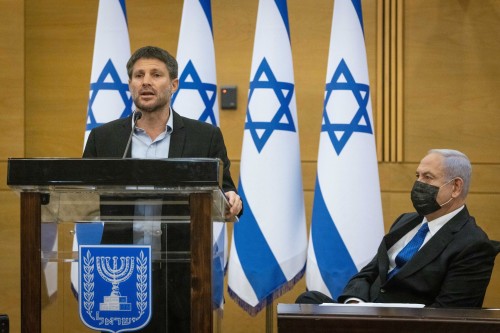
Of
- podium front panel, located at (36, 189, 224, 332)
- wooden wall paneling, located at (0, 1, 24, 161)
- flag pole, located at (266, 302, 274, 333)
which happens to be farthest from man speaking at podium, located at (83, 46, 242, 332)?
wooden wall paneling, located at (0, 1, 24, 161)

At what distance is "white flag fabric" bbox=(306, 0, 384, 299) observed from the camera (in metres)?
4.16

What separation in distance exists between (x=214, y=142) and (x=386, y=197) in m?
2.18

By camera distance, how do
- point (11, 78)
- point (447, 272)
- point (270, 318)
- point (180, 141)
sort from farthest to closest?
1. point (11, 78)
2. point (270, 318)
3. point (447, 272)
4. point (180, 141)

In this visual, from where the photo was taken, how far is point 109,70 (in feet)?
14.5

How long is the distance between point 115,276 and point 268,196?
226 cm

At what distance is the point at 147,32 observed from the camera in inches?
200

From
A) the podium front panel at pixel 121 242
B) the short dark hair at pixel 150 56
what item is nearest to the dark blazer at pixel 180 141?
the short dark hair at pixel 150 56

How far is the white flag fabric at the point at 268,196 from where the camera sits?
13.9 ft

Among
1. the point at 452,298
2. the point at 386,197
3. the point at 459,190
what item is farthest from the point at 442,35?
the point at 452,298

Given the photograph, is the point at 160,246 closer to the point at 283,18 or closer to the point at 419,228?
the point at 419,228

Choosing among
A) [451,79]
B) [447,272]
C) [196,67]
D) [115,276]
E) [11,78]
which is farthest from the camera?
[11,78]

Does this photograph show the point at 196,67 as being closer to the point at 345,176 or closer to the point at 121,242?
the point at 345,176

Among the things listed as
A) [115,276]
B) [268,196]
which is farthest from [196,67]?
[115,276]

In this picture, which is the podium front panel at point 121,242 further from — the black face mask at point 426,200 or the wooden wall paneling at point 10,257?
the wooden wall paneling at point 10,257
